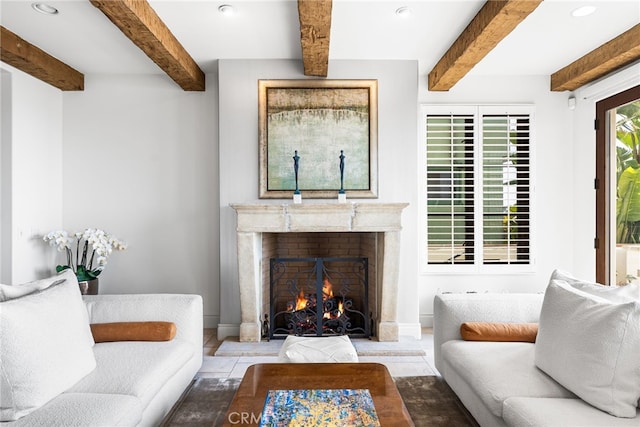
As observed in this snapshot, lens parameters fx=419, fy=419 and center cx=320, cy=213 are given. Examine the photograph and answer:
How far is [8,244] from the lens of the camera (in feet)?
12.0

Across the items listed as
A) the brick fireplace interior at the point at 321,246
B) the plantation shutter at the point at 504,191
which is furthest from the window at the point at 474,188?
the brick fireplace interior at the point at 321,246

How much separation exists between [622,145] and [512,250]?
1.38 metres

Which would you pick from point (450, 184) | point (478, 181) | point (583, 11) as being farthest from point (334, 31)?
point (478, 181)

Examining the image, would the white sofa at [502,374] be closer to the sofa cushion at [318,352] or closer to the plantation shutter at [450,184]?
the sofa cushion at [318,352]

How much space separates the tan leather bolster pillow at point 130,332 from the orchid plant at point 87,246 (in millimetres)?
1592

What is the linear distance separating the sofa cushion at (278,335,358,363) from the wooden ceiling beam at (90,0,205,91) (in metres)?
2.33

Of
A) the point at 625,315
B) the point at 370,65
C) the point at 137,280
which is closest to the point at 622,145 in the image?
the point at 370,65

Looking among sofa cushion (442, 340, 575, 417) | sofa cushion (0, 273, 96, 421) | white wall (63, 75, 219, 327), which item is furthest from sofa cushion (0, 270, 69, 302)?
sofa cushion (442, 340, 575, 417)

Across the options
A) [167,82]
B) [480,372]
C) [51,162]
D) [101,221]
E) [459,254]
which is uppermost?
[167,82]

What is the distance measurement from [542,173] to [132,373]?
423 cm

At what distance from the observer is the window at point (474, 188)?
440 cm

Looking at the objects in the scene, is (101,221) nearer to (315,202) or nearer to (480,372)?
(315,202)

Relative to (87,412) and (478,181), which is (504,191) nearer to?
(478,181)

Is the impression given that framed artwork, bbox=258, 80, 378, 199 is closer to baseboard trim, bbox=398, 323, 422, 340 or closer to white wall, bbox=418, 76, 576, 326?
white wall, bbox=418, 76, 576, 326
